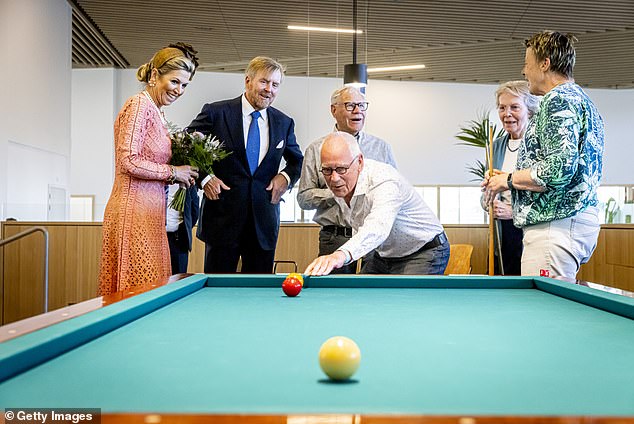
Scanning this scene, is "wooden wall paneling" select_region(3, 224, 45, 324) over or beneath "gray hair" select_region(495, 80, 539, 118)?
beneath

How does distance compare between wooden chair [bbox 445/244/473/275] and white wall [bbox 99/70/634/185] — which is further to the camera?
white wall [bbox 99/70/634/185]

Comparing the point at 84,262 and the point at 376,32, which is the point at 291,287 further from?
the point at 376,32

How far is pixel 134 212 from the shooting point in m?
2.96

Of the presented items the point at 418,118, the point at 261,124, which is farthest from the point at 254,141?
the point at 418,118

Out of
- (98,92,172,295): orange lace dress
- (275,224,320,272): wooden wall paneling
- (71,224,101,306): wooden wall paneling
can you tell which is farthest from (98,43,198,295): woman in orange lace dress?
(71,224,101,306): wooden wall paneling

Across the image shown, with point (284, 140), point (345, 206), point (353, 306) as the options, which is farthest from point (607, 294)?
point (284, 140)

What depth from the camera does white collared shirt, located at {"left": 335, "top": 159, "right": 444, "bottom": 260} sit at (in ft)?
8.89

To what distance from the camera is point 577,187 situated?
8.52 ft

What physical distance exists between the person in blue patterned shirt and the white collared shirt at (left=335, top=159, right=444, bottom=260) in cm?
47

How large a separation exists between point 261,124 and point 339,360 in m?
2.87

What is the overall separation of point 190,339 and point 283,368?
340mm

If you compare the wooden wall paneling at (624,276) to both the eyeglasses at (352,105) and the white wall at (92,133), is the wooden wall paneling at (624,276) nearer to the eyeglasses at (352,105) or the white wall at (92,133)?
the eyeglasses at (352,105)

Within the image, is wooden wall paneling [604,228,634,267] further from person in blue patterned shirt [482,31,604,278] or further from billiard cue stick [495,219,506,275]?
person in blue patterned shirt [482,31,604,278]
